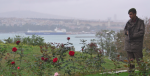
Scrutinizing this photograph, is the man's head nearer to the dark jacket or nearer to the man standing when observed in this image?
the man standing

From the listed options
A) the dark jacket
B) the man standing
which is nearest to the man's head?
the man standing

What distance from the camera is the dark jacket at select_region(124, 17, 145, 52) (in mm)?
2410

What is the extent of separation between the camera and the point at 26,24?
2134 centimetres

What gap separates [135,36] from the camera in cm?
240

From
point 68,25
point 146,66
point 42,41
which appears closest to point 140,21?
point 146,66

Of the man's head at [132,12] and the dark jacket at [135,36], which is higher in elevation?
the man's head at [132,12]

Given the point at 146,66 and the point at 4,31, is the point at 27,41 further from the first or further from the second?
the point at 146,66

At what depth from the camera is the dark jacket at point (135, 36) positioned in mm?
2410

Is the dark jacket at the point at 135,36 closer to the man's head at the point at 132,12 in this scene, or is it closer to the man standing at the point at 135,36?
the man standing at the point at 135,36

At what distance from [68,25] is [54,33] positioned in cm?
447

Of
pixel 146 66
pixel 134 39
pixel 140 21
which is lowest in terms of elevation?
pixel 146 66

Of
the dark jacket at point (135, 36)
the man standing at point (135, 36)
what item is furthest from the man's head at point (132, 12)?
the dark jacket at point (135, 36)

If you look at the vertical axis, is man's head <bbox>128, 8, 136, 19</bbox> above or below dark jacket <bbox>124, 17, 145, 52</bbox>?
above

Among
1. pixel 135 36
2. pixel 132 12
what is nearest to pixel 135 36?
pixel 135 36
